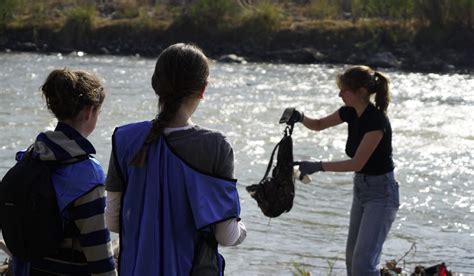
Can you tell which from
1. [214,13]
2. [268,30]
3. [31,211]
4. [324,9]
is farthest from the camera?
[324,9]

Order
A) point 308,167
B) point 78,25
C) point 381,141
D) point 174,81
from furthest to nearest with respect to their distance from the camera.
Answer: point 78,25
point 381,141
point 308,167
point 174,81

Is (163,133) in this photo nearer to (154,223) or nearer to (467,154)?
(154,223)

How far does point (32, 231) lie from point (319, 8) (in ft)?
123

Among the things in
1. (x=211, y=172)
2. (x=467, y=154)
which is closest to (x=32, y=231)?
(x=211, y=172)

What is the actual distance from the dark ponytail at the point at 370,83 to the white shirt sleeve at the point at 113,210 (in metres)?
2.30

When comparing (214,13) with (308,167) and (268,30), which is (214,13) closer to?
(268,30)

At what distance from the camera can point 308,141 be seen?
16.8 m

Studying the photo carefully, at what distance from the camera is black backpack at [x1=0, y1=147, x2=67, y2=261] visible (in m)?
3.49

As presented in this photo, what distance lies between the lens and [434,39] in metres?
35.6

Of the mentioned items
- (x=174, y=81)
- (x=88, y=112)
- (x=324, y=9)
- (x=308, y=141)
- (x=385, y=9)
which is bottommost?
(x=324, y=9)

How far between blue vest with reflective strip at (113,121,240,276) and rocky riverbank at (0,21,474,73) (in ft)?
93.8

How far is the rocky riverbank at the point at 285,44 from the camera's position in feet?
108

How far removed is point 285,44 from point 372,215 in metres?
30.4

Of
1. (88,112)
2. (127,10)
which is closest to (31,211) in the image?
(88,112)
